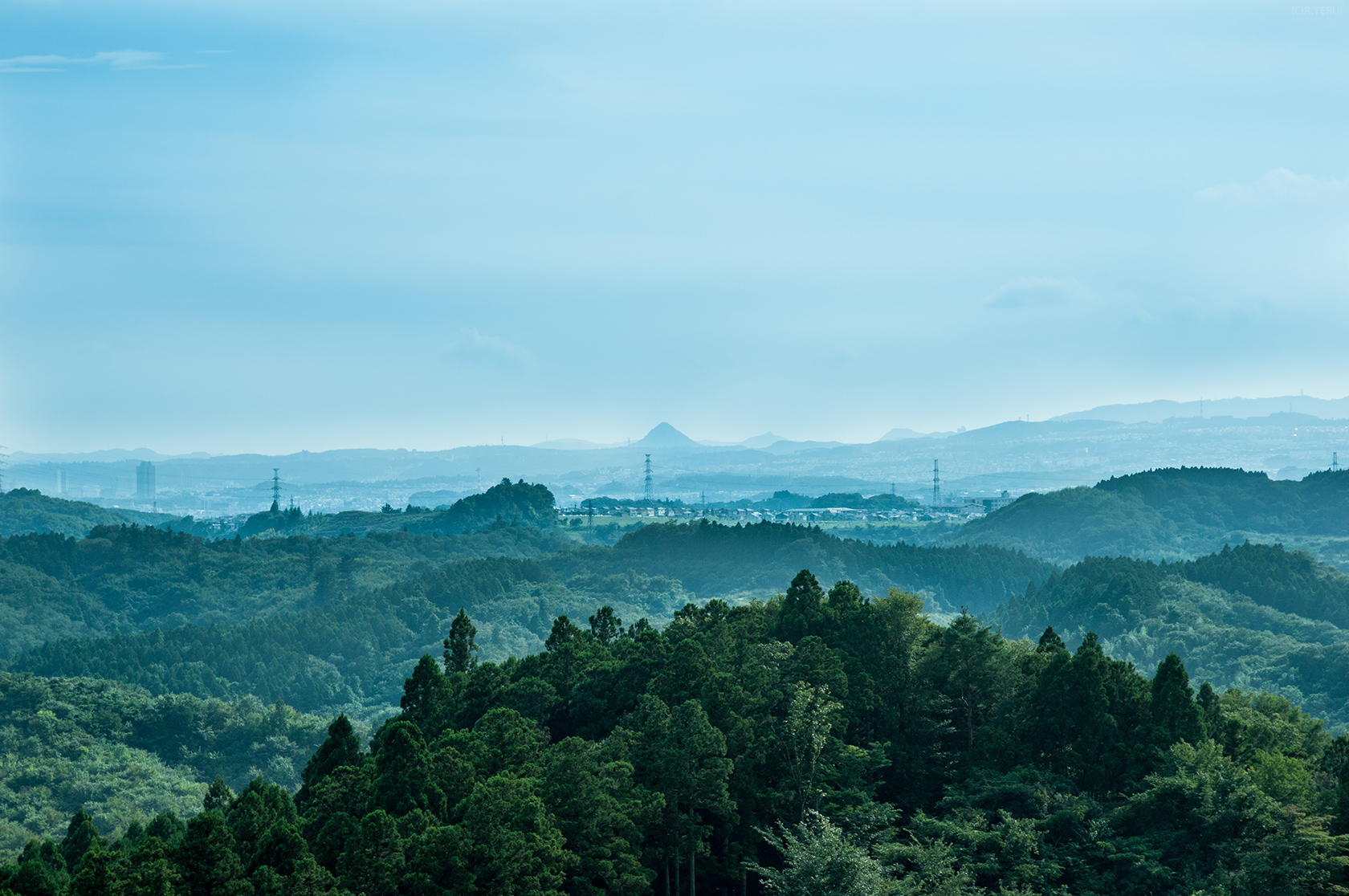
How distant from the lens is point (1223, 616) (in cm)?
14325

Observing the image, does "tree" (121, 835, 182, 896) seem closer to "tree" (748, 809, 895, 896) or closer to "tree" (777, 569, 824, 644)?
"tree" (748, 809, 895, 896)

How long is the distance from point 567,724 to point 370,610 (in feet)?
415

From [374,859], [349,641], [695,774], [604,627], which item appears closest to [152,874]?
[374,859]

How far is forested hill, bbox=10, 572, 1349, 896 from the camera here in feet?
117

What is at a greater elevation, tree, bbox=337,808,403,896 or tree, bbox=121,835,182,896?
tree, bbox=121,835,182,896

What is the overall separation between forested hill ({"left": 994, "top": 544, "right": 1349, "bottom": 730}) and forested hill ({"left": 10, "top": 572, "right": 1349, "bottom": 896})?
6295 centimetres

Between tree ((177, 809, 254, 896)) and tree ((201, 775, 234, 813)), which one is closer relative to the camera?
tree ((177, 809, 254, 896))

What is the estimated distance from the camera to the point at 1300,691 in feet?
362

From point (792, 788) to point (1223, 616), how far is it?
377ft

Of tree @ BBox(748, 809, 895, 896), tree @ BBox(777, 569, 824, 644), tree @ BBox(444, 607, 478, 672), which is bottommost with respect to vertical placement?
tree @ BBox(748, 809, 895, 896)

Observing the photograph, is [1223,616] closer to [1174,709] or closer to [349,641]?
[1174,709]

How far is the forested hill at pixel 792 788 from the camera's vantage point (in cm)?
3556

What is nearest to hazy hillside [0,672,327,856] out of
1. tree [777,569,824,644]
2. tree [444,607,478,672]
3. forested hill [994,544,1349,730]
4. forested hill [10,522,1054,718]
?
forested hill [10,522,1054,718]

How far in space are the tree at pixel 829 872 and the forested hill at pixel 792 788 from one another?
0.31ft
